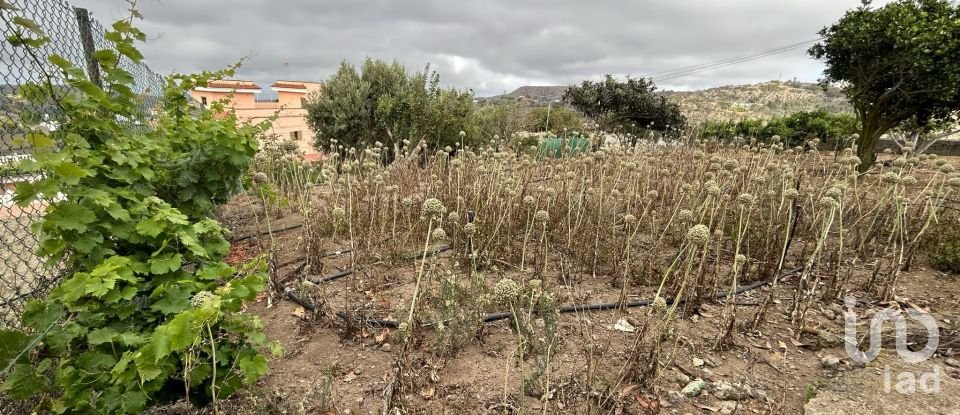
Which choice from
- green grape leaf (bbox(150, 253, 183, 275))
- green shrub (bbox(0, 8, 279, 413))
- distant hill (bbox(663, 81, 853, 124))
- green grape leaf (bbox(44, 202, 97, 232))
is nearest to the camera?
green shrub (bbox(0, 8, 279, 413))

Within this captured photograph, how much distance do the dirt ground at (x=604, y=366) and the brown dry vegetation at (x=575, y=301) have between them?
0.01m

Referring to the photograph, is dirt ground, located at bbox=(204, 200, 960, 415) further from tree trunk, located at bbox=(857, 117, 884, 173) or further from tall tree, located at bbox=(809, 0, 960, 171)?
tree trunk, located at bbox=(857, 117, 884, 173)

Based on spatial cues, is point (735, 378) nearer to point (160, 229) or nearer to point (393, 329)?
point (393, 329)

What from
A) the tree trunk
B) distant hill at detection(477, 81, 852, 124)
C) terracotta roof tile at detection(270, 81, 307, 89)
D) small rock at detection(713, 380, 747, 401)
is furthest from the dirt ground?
distant hill at detection(477, 81, 852, 124)

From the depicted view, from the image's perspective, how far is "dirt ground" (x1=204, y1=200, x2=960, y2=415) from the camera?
2016 millimetres

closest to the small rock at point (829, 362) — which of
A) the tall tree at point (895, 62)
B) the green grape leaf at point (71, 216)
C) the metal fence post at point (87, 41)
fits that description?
the green grape leaf at point (71, 216)

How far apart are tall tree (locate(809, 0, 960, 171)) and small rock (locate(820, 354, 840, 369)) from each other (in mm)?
8447

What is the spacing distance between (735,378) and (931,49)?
9206 millimetres

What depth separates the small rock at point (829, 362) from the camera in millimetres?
2342

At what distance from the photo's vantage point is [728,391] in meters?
2.12

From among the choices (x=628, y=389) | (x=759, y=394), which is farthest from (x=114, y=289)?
(x=759, y=394)

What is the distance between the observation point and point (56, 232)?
1719 mm

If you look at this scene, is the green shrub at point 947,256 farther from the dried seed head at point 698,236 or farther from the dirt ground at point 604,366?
the dried seed head at point 698,236

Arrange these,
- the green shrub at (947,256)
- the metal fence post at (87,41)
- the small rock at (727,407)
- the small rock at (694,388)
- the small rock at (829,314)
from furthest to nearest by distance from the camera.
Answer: the green shrub at (947,256), the metal fence post at (87,41), the small rock at (829,314), the small rock at (694,388), the small rock at (727,407)
